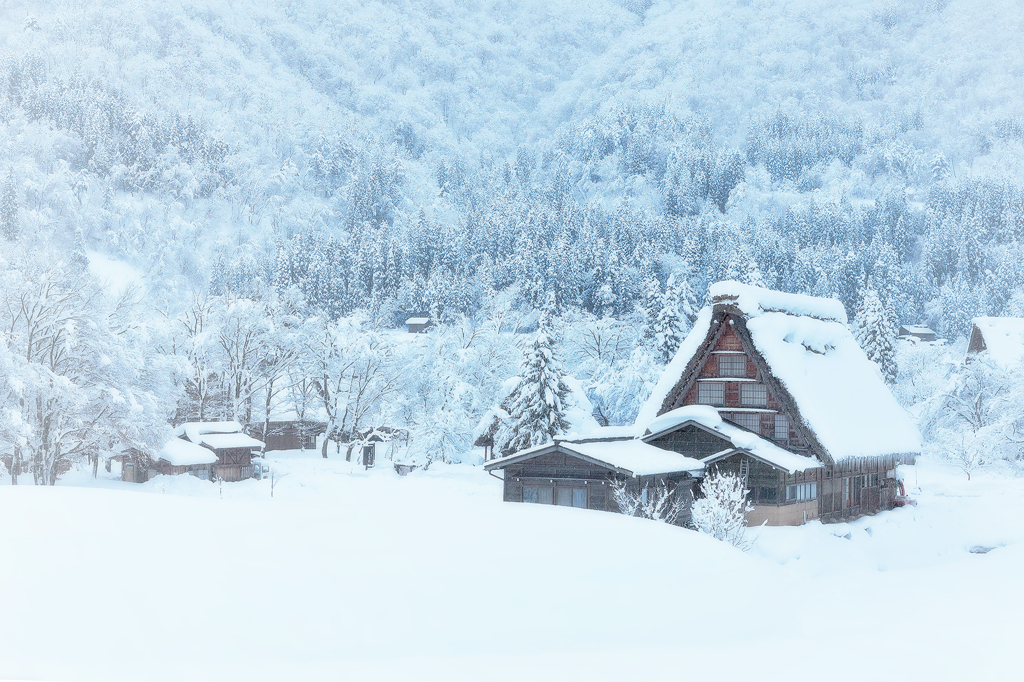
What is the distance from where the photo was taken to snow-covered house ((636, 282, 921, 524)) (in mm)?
26500

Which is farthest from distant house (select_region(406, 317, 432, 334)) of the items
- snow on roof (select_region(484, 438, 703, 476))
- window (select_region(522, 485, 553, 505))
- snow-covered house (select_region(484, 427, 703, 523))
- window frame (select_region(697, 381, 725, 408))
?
window (select_region(522, 485, 553, 505))

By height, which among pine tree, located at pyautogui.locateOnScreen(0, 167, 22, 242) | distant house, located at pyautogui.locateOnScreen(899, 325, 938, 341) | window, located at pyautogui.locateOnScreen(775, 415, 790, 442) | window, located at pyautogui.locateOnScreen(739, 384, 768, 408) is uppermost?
pine tree, located at pyautogui.locateOnScreen(0, 167, 22, 242)

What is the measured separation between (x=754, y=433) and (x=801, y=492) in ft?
8.54

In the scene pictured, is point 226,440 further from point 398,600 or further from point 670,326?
point 398,600

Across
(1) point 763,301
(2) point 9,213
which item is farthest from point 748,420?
(2) point 9,213

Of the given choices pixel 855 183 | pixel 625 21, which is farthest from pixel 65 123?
pixel 625 21

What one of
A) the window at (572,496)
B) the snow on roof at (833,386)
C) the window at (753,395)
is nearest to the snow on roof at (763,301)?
the snow on roof at (833,386)

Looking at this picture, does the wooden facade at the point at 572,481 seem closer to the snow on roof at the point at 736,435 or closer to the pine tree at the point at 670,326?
the snow on roof at the point at 736,435

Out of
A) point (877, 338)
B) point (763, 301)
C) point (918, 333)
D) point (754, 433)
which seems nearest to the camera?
point (754, 433)

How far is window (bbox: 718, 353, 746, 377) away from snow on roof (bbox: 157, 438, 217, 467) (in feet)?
84.1

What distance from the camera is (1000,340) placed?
148 feet

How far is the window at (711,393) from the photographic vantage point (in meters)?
29.5

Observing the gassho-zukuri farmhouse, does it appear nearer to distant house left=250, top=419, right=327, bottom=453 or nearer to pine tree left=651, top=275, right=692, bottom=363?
pine tree left=651, top=275, right=692, bottom=363

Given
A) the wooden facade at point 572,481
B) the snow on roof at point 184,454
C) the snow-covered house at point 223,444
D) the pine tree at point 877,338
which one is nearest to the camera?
the wooden facade at point 572,481
